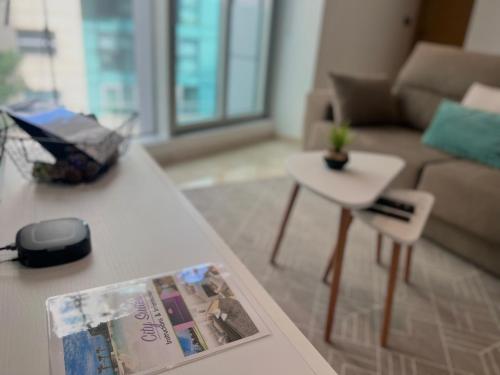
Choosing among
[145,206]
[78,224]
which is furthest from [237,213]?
[78,224]

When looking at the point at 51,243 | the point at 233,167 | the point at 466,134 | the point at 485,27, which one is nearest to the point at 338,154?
the point at 466,134

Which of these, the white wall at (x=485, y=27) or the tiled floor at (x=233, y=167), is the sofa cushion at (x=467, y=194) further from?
the white wall at (x=485, y=27)

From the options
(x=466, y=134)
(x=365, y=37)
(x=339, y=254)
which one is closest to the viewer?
(x=339, y=254)

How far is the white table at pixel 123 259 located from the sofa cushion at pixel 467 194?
144 cm

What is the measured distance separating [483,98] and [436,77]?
426mm

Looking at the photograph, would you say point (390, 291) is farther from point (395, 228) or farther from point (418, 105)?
point (418, 105)

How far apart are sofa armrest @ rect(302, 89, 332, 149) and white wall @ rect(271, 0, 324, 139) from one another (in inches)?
35.3

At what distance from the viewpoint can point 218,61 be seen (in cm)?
341

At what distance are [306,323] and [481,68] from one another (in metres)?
1.96

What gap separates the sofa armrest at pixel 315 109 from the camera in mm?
2574

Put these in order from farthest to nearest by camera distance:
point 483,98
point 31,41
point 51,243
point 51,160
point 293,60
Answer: point 293,60 → point 31,41 → point 483,98 → point 51,160 → point 51,243

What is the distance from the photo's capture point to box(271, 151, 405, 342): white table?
1.31 meters

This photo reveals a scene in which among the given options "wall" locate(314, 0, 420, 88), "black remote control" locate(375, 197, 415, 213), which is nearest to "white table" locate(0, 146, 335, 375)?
"black remote control" locate(375, 197, 415, 213)

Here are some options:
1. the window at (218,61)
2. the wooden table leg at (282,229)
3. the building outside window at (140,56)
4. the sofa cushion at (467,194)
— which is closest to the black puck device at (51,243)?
the wooden table leg at (282,229)
